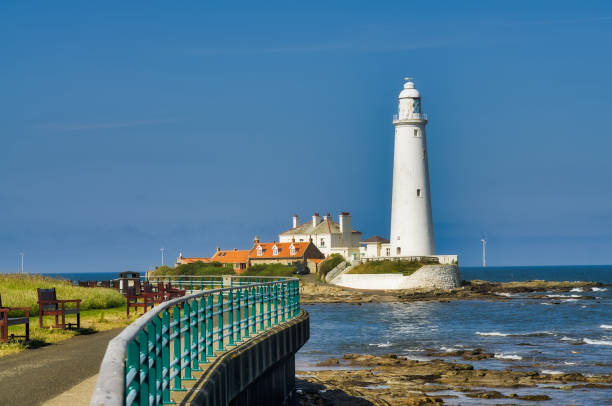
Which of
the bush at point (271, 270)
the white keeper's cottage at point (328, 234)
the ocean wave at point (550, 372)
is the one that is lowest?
the ocean wave at point (550, 372)

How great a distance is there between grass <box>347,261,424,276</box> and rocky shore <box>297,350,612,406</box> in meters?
54.9

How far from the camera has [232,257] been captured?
11938 centimetres

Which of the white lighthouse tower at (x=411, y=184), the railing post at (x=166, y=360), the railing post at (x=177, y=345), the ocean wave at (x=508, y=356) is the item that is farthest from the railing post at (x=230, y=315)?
the white lighthouse tower at (x=411, y=184)

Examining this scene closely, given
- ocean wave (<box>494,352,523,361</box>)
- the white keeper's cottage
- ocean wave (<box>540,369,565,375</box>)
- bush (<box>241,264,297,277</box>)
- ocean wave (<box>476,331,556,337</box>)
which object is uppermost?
the white keeper's cottage

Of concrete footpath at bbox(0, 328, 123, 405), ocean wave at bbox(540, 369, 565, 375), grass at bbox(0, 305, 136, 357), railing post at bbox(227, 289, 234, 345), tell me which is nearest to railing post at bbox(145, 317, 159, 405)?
concrete footpath at bbox(0, 328, 123, 405)

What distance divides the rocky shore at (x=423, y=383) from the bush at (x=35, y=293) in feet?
24.1

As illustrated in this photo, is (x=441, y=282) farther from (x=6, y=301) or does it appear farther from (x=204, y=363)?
(x=204, y=363)

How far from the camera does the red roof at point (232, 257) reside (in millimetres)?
117625

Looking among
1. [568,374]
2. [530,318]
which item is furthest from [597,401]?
[530,318]

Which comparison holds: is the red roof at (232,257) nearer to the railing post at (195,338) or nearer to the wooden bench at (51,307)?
the wooden bench at (51,307)

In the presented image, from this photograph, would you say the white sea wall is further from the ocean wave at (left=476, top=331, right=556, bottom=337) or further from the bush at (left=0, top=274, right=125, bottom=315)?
the bush at (left=0, top=274, right=125, bottom=315)

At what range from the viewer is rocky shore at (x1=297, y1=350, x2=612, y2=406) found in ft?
81.3

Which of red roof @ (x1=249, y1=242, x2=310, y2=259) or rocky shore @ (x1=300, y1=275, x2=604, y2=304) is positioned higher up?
red roof @ (x1=249, y1=242, x2=310, y2=259)

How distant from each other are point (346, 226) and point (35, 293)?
9352cm
